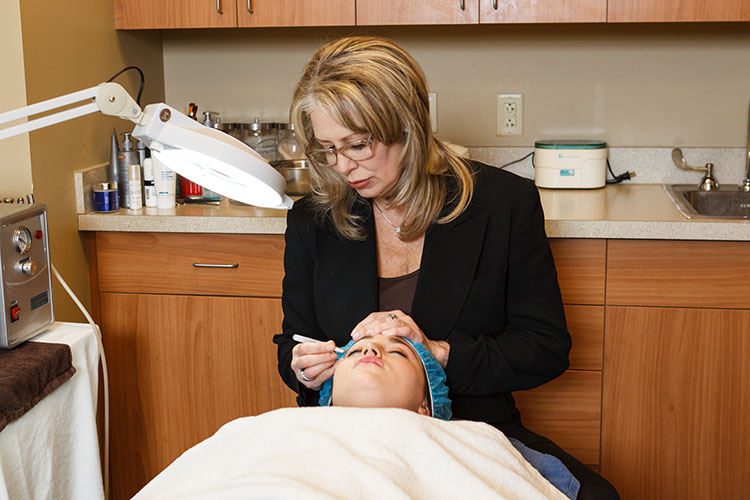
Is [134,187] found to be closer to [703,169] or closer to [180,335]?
[180,335]

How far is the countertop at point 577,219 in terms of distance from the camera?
6.29ft

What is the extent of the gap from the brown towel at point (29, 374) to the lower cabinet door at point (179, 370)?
1.89 ft

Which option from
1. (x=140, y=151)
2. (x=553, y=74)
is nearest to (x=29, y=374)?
(x=140, y=151)

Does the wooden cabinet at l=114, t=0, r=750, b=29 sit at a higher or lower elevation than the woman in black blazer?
higher

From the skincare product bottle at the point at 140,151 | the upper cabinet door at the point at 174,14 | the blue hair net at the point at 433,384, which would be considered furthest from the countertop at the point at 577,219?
the blue hair net at the point at 433,384

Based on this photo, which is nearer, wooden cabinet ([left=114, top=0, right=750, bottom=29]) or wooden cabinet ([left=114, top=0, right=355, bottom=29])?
wooden cabinet ([left=114, top=0, right=750, bottom=29])

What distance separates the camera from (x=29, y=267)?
5.17 feet

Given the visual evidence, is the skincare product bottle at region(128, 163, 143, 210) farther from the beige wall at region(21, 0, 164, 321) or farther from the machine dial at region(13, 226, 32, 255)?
the machine dial at region(13, 226, 32, 255)

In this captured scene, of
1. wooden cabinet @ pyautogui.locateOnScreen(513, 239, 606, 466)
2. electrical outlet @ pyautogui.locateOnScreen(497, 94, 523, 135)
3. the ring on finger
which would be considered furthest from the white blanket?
electrical outlet @ pyautogui.locateOnScreen(497, 94, 523, 135)

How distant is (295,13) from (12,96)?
76 centimetres

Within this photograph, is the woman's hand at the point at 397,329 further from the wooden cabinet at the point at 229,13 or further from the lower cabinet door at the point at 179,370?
the wooden cabinet at the point at 229,13

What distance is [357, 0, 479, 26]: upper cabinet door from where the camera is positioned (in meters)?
2.18

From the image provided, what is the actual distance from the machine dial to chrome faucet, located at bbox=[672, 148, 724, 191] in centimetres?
176

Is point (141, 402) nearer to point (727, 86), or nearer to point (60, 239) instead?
point (60, 239)
